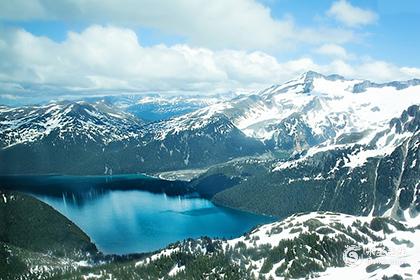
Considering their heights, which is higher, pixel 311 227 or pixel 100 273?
pixel 311 227

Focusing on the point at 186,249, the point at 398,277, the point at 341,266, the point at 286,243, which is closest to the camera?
the point at 398,277

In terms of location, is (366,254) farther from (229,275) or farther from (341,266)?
(229,275)

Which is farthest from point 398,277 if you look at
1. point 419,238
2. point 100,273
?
point 100,273

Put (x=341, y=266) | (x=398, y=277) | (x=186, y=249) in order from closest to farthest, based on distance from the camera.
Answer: (x=398, y=277) → (x=341, y=266) → (x=186, y=249)

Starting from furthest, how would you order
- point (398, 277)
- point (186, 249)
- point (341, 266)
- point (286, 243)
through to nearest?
point (186, 249), point (286, 243), point (341, 266), point (398, 277)

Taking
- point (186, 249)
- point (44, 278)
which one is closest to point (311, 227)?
point (186, 249)

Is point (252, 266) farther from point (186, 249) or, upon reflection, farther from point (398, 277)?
point (398, 277)

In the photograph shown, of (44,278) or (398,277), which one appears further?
(44,278)

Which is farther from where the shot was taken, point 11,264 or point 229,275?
point 11,264

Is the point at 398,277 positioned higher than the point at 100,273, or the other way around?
the point at 398,277
